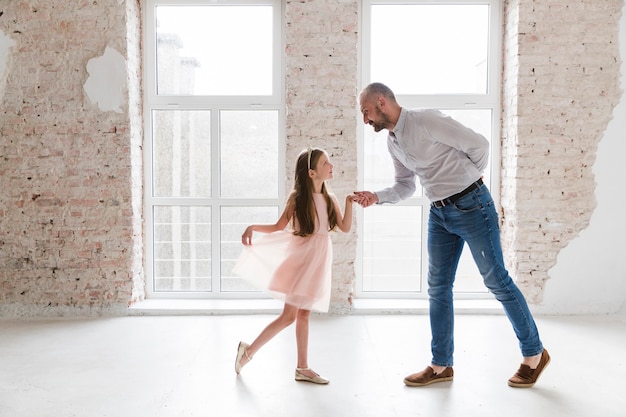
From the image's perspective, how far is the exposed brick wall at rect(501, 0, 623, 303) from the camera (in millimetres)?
4355

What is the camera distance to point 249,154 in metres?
4.79

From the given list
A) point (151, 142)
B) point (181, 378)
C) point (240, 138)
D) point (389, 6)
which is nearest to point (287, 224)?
point (181, 378)

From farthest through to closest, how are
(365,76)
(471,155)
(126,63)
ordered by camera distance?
(365,76)
(126,63)
(471,155)

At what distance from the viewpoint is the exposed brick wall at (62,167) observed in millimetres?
4398

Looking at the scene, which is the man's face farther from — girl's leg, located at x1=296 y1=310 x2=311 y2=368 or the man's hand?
girl's leg, located at x1=296 y1=310 x2=311 y2=368

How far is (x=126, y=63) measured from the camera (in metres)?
4.42

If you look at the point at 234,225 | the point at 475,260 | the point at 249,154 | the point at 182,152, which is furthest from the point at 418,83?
the point at 475,260

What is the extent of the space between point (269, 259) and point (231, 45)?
241 cm

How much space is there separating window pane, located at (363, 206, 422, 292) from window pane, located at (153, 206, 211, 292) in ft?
4.57

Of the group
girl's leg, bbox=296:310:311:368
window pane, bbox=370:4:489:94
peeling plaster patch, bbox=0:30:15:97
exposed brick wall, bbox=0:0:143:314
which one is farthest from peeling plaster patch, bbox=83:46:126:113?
girl's leg, bbox=296:310:311:368

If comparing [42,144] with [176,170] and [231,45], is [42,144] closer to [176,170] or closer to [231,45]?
[176,170]

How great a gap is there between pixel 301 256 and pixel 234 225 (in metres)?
1.91

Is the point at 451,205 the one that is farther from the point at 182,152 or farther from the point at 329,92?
the point at 182,152

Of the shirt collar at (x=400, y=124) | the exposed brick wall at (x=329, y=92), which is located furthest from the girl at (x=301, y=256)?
the exposed brick wall at (x=329, y=92)
